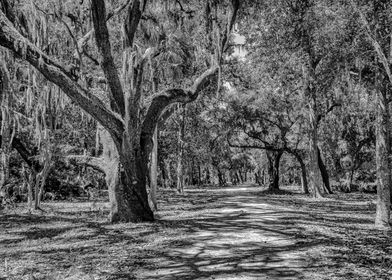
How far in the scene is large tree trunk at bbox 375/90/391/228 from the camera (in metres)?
10.4

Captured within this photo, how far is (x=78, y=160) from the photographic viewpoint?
12875mm

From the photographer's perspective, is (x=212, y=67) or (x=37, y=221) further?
(x=37, y=221)

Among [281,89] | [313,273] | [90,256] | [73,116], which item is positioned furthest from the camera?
[281,89]

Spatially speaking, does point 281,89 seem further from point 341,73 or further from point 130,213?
point 130,213

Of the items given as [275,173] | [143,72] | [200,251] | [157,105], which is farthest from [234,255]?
[275,173]

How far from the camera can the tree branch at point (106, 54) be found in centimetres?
937

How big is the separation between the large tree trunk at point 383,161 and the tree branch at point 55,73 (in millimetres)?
7683

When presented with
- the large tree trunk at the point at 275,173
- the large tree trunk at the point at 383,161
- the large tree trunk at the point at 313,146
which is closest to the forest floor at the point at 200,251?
the large tree trunk at the point at 383,161

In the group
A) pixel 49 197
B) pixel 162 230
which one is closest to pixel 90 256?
pixel 162 230

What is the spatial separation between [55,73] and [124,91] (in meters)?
2.02

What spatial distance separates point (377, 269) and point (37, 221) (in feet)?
38.0

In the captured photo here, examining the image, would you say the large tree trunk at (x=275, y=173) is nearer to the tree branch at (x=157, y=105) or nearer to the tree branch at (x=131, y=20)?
the tree branch at (x=157, y=105)

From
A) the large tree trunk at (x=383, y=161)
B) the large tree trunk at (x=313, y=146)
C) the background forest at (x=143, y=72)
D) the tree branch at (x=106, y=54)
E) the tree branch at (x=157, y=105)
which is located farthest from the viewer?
the large tree trunk at (x=313, y=146)

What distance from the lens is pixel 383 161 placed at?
1052cm
